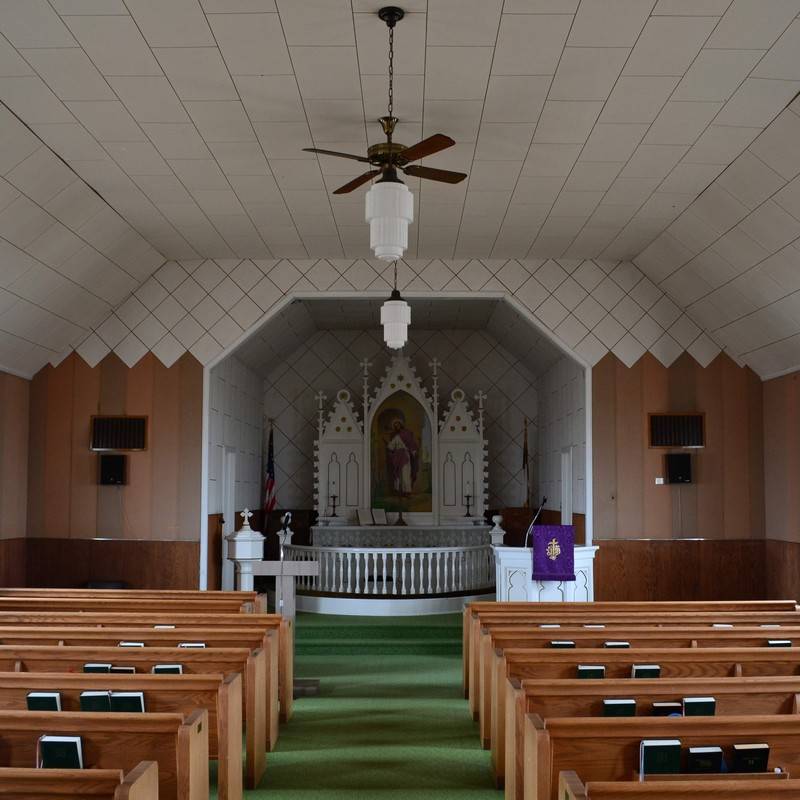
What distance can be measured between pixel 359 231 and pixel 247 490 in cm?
481

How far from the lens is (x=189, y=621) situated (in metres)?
6.16

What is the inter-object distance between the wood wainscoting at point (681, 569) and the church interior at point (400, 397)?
0.16 ft

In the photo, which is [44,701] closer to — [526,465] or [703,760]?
[703,760]

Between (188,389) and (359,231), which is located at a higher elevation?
(359,231)

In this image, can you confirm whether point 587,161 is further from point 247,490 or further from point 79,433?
point 247,490

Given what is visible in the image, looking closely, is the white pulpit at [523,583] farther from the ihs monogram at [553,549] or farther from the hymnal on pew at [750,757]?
the hymnal on pew at [750,757]

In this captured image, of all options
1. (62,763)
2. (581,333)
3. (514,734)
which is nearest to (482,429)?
(581,333)

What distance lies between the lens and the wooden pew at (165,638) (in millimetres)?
5406

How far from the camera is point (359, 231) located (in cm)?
949

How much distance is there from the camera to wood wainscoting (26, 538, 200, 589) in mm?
10250

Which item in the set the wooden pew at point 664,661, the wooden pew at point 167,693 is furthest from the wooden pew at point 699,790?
the wooden pew at point 664,661

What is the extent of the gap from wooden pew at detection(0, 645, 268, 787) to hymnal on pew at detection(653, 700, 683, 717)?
6.48 feet

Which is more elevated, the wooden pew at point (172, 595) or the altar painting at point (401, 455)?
the altar painting at point (401, 455)

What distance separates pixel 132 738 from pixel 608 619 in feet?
12.3
